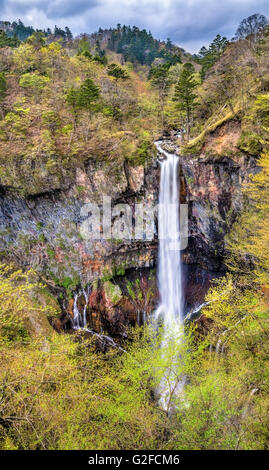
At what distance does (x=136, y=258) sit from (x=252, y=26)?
82.2 feet

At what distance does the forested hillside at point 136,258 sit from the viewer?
7.68 metres

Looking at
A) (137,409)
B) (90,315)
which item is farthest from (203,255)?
(137,409)

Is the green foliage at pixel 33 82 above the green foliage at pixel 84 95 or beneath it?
above

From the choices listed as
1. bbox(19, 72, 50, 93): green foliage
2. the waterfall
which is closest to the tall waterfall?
the waterfall

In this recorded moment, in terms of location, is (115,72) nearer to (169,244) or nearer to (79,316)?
(169,244)

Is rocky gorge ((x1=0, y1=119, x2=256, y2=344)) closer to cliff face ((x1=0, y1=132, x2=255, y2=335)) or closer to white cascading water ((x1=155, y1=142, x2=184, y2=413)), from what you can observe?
cliff face ((x1=0, y1=132, x2=255, y2=335))

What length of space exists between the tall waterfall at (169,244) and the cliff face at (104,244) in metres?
0.61

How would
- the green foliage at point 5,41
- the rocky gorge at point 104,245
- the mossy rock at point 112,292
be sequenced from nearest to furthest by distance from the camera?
1. the rocky gorge at point 104,245
2. the mossy rock at point 112,292
3. the green foliage at point 5,41

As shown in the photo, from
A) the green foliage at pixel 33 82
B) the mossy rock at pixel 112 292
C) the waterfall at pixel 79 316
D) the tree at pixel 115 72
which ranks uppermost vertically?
the tree at pixel 115 72

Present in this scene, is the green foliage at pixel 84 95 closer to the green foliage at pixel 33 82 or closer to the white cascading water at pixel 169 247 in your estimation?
the green foliage at pixel 33 82

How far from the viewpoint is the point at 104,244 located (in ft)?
66.8

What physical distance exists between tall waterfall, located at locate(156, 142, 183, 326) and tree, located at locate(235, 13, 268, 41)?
1478 cm

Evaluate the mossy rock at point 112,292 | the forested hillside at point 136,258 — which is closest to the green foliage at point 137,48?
the forested hillside at point 136,258

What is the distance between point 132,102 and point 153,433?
94.6ft
